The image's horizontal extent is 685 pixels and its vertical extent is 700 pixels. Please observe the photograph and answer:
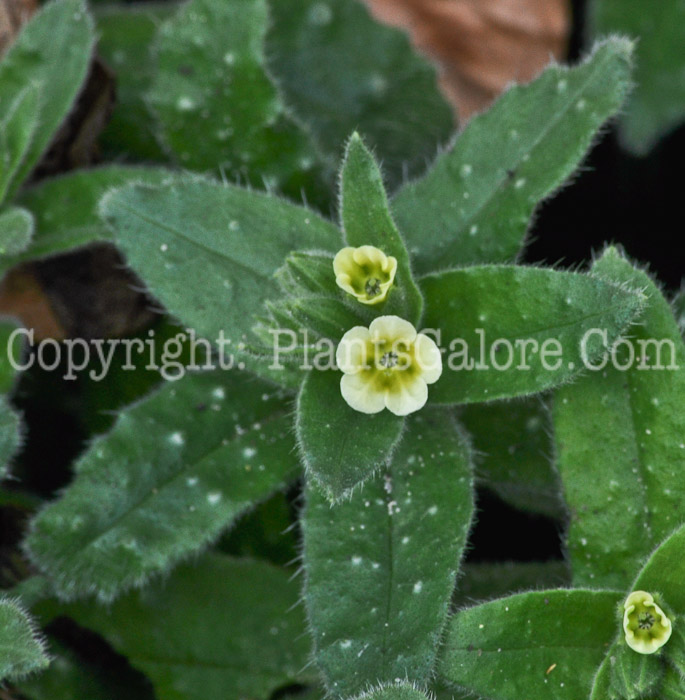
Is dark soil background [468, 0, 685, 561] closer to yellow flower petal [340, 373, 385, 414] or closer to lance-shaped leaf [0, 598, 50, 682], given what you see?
yellow flower petal [340, 373, 385, 414]

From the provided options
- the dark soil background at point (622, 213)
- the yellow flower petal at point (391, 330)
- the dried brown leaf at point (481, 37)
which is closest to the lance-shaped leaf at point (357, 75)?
the dried brown leaf at point (481, 37)

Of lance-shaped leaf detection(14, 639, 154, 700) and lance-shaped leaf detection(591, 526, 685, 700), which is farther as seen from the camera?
lance-shaped leaf detection(14, 639, 154, 700)

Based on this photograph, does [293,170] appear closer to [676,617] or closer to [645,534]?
[645,534]

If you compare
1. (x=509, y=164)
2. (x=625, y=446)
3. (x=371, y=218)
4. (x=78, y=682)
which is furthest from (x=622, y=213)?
(x=78, y=682)

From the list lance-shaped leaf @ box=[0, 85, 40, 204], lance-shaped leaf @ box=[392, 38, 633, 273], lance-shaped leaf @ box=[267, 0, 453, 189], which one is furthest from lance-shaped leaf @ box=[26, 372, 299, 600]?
lance-shaped leaf @ box=[267, 0, 453, 189]

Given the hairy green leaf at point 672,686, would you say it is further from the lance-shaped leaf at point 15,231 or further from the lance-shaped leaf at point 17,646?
the lance-shaped leaf at point 15,231
